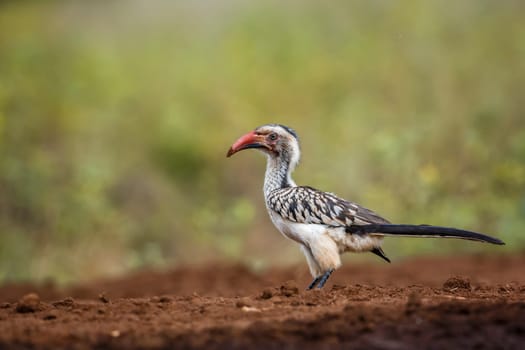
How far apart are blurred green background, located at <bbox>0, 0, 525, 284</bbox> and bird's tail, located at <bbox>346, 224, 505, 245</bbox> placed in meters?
4.60

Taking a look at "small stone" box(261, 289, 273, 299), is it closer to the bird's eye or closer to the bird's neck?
the bird's neck

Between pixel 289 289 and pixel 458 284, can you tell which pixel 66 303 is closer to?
pixel 289 289

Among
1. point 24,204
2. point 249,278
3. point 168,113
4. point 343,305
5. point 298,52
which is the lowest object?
point 343,305

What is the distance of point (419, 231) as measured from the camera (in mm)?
6129

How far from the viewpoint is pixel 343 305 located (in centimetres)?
511

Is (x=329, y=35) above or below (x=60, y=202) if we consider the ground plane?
above

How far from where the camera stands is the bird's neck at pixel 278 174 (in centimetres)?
747

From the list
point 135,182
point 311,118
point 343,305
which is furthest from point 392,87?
point 343,305

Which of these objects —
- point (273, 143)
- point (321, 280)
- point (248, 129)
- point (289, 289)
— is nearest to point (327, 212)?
point (321, 280)

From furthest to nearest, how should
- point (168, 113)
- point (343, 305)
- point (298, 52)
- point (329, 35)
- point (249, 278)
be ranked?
point (329, 35)
point (298, 52)
point (168, 113)
point (249, 278)
point (343, 305)

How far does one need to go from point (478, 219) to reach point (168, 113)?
524cm

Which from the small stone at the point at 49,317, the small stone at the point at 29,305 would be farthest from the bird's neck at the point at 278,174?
the small stone at the point at 49,317

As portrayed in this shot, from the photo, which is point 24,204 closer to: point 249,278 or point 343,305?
point 249,278

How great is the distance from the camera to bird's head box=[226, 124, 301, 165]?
7.56 metres
